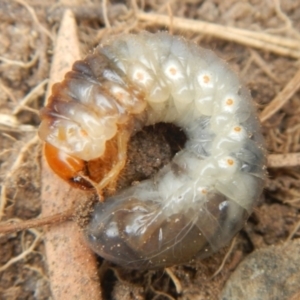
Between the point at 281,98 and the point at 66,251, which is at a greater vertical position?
the point at 281,98

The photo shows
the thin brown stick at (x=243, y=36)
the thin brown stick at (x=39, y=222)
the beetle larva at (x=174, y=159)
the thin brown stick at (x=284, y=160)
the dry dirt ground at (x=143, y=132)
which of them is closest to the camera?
the beetle larva at (x=174, y=159)

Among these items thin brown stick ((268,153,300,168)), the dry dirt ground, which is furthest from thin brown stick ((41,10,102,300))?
thin brown stick ((268,153,300,168))

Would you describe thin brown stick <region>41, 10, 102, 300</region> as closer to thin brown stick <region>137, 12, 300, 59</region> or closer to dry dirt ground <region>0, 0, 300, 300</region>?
dry dirt ground <region>0, 0, 300, 300</region>

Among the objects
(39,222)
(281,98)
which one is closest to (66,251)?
(39,222)

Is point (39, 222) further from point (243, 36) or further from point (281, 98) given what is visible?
point (243, 36)

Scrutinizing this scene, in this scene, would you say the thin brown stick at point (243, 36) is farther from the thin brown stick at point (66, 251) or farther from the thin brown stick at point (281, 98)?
the thin brown stick at point (66, 251)

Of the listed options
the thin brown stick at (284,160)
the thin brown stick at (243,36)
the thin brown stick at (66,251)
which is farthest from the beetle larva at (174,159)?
the thin brown stick at (243,36)
